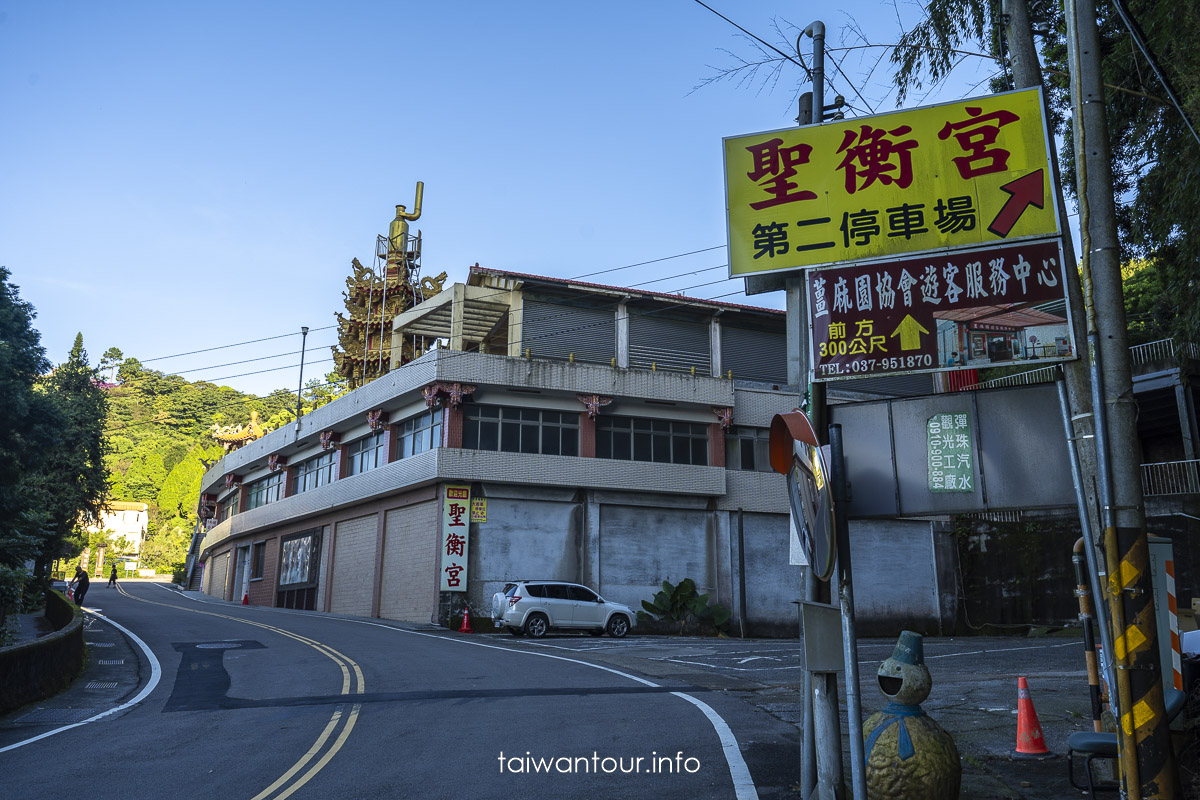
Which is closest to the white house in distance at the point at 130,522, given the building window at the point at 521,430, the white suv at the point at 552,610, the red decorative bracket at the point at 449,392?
the red decorative bracket at the point at 449,392

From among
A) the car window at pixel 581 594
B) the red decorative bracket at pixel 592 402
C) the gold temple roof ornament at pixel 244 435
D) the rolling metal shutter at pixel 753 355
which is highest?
the gold temple roof ornament at pixel 244 435

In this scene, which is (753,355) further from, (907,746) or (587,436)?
(907,746)

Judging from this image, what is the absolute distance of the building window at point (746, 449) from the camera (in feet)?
113

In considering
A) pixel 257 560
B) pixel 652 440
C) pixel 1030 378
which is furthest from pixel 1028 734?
pixel 257 560

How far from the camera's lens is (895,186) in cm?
857

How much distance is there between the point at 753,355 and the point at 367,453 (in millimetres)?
16222

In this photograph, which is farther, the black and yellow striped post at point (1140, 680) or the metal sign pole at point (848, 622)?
the black and yellow striped post at point (1140, 680)

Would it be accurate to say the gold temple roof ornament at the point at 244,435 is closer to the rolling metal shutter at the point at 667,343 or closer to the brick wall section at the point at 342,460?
the brick wall section at the point at 342,460

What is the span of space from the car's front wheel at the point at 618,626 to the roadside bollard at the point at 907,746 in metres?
20.2

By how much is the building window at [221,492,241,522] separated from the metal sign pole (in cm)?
4957

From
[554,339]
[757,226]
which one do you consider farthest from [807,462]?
[554,339]

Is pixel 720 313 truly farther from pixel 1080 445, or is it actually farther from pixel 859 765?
pixel 859 765

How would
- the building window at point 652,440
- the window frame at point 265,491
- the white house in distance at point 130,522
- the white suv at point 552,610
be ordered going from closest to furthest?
the white suv at point 552,610 < the building window at point 652,440 < the window frame at point 265,491 < the white house in distance at point 130,522

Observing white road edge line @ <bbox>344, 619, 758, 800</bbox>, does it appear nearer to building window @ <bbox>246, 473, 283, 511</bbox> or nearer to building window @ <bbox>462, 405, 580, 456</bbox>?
building window @ <bbox>462, 405, 580, 456</bbox>
